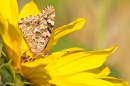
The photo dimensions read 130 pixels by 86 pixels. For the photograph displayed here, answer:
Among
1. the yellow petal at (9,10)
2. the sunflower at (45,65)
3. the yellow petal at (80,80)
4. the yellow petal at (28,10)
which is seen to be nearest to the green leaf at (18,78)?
the sunflower at (45,65)

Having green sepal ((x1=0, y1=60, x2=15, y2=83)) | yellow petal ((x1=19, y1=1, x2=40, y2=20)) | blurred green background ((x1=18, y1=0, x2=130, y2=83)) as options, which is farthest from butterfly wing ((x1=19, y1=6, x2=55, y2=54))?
blurred green background ((x1=18, y1=0, x2=130, y2=83))

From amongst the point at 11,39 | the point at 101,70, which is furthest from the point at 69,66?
the point at 11,39

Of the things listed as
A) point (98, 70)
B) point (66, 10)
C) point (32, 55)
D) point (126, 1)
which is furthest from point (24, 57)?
point (126, 1)

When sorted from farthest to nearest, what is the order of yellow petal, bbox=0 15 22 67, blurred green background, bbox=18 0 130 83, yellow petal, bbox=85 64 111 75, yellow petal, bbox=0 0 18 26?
blurred green background, bbox=18 0 130 83
yellow petal, bbox=85 64 111 75
yellow petal, bbox=0 0 18 26
yellow petal, bbox=0 15 22 67

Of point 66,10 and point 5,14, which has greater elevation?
point 5,14

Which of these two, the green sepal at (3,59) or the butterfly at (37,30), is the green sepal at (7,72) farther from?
the butterfly at (37,30)

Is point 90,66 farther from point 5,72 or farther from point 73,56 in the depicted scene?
point 5,72

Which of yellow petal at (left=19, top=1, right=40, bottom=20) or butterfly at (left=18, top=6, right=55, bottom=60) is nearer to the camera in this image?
butterfly at (left=18, top=6, right=55, bottom=60)

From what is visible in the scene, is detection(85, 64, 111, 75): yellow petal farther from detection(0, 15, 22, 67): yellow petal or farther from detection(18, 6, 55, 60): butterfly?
detection(0, 15, 22, 67): yellow petal
